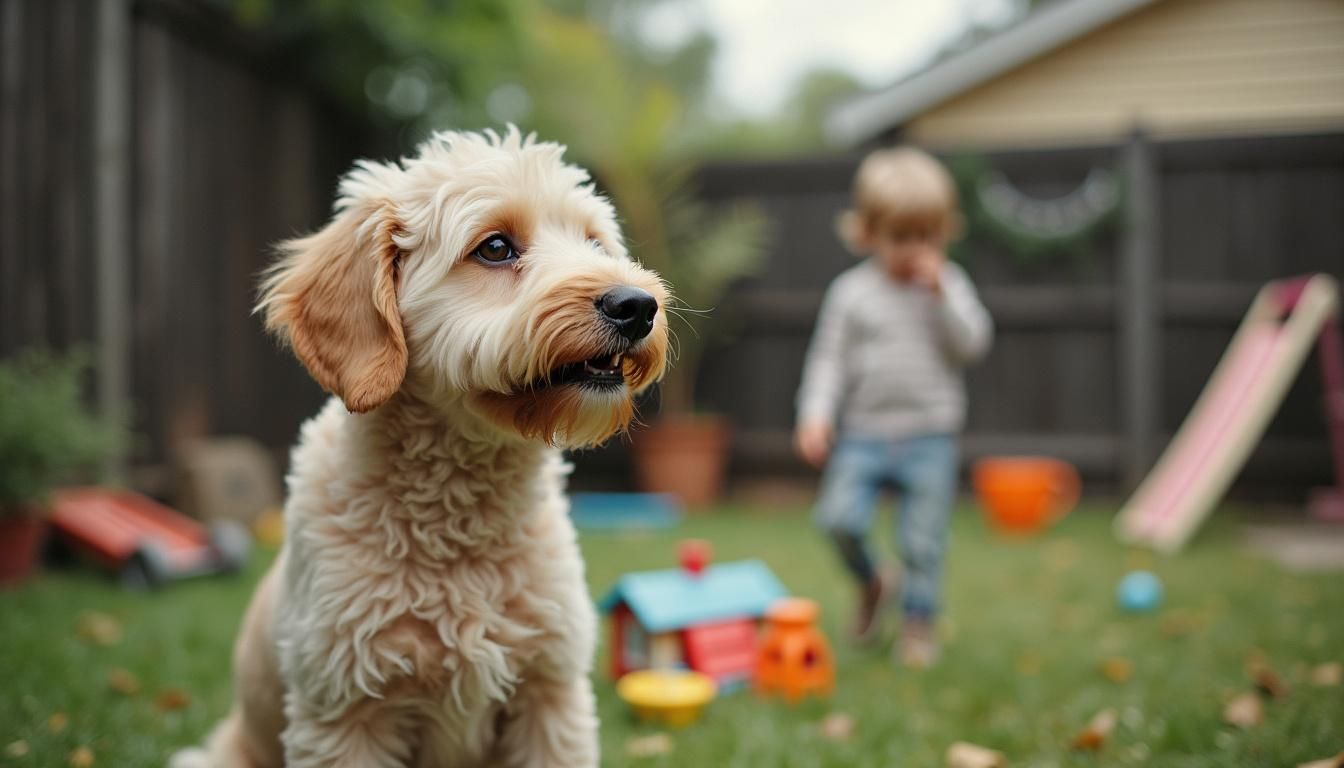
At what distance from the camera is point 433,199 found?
78.0 inches

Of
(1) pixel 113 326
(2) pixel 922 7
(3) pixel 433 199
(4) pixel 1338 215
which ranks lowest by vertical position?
(1) pixel 113 326

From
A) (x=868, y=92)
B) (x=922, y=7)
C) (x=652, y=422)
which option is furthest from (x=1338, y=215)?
(x=922, y=7)

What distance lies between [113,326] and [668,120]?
4.84 metres

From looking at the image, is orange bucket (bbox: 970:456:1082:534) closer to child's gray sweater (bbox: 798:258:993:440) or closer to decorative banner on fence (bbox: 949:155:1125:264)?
decorative banner on fence (bbox: 949:155:1125:264)

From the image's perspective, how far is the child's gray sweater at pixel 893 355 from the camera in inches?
170

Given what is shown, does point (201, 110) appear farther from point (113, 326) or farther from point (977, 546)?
point (977, 546)

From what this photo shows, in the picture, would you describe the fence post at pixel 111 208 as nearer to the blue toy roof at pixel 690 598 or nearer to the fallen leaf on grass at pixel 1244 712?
the blue toy roof at pixel 690 598

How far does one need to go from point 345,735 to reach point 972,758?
1740 mm

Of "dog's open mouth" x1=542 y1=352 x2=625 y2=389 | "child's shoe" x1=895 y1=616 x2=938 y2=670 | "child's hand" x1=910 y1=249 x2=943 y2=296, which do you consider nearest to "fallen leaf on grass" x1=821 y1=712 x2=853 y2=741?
"child's shoe" x1=895 y1=616 x2=938 y2=670

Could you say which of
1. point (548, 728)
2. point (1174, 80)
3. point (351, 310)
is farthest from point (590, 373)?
point (1174, 80)

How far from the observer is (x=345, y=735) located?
188cm

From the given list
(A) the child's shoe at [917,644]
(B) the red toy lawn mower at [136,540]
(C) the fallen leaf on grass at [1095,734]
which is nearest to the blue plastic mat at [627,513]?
(B) the red toy lawn mower at [136,540]

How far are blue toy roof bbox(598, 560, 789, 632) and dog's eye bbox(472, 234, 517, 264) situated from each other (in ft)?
6.02

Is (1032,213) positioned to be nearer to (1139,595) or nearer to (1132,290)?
(1132,290)
